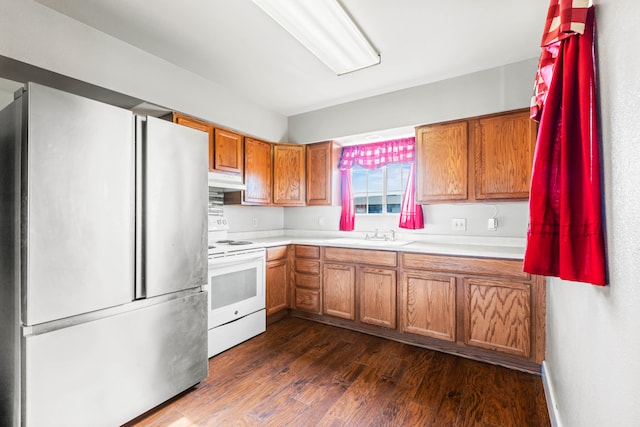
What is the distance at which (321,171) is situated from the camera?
12.0 ft

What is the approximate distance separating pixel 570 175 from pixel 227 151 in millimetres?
2821

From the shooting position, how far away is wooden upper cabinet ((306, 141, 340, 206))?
142 inches

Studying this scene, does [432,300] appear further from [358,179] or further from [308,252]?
[358,179]

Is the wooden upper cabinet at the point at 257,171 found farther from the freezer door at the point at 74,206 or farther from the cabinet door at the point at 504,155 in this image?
the cabinet door at the point at 504,155

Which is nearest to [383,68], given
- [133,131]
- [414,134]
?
[414,134]

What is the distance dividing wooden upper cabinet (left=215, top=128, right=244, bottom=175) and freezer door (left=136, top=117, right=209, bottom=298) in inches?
34.7

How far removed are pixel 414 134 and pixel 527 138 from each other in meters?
1.06

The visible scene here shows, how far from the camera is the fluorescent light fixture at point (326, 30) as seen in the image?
1729 millimetres

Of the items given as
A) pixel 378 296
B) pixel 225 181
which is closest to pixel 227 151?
pixel 225 181

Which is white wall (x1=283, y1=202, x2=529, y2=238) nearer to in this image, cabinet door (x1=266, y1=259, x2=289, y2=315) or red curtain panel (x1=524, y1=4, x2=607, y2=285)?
cabinet door (x1=266, y1=259, x2=289, y2=315)

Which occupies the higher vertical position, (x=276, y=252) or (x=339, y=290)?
(x=276, y=252)

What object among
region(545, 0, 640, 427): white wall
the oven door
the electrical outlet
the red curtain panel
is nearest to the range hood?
the oven door

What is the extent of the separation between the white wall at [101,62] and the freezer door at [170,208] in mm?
800

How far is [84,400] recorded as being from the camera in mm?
1440
